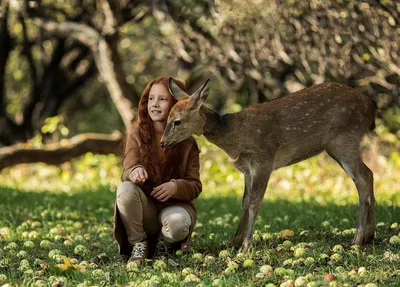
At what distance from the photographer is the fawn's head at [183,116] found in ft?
18.5

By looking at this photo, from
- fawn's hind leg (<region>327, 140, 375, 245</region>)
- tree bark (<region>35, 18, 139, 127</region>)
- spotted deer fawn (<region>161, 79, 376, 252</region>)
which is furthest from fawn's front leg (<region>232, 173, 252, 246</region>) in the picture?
tree bark (<region>35, 18, 139, 127</region>)

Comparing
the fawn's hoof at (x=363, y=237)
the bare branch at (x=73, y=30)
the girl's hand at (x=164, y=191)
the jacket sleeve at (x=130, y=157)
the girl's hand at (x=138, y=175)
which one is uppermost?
the bare branch at (x=73, y=30)

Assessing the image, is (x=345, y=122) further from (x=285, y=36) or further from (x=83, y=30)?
(x=83, y=30)

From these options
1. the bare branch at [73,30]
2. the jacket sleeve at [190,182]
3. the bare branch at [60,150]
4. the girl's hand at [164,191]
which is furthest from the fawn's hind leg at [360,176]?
the bare branch at [73,30]

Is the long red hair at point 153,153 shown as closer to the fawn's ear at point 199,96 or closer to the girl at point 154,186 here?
the girl at point 154,186

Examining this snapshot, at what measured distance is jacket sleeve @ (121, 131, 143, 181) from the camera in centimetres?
577

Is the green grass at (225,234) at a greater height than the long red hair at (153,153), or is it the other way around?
the long red hair at (153,153)

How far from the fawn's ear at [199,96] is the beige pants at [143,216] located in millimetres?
777

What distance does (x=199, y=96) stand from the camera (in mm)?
5754

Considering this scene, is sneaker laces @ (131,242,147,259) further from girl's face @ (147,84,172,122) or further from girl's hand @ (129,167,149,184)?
girl's face @ (147,84,172,122)

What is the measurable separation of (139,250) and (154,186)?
1.69 ft

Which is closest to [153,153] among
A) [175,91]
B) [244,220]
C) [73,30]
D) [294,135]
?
[175,91]

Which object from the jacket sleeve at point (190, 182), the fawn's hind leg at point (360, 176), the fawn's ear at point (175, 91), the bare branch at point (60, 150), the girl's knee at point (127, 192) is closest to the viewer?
the girl's knee at point (127, 192)

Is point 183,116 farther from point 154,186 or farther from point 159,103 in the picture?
point 154,186
